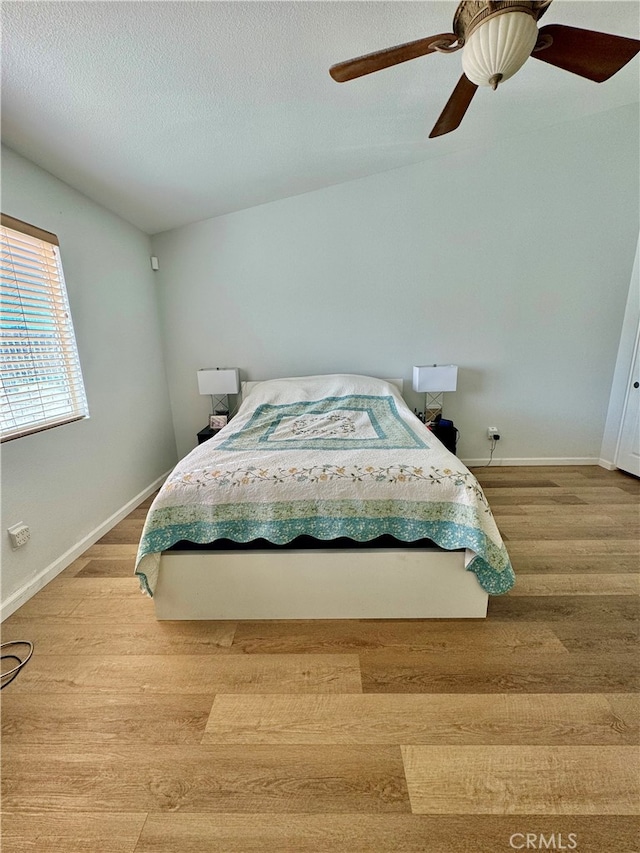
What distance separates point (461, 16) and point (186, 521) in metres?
2.11

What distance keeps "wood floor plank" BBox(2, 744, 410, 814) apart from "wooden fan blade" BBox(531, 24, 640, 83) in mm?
2416

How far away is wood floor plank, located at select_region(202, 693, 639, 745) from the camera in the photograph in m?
1.15

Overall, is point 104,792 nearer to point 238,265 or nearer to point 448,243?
point 238,265

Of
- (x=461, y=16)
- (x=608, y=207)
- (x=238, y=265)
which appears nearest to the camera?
(x=461, y=16)

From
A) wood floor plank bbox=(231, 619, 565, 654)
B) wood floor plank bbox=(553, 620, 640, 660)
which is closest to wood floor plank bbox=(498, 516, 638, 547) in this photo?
wood floor plank bbox=(553, 620, 640, 660)

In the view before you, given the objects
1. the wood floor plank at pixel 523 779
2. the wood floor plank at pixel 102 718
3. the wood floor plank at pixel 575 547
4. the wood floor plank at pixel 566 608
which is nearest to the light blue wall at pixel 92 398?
the wood floor plank at pixel 102 718

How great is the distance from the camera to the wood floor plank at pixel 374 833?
35.8 inches

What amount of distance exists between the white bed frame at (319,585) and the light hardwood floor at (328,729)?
6 cm

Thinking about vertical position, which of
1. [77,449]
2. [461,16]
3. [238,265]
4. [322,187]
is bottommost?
[77,449]

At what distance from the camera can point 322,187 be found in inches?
121

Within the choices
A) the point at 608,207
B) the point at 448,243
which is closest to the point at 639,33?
the point at 608,207

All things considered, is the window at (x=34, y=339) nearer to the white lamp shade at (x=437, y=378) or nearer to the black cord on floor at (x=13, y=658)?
the black cord on floor at (x=13, y=658)

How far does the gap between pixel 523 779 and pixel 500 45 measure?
224 cm

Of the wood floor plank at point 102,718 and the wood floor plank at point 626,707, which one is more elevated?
the wood floor plank at point 626,707
